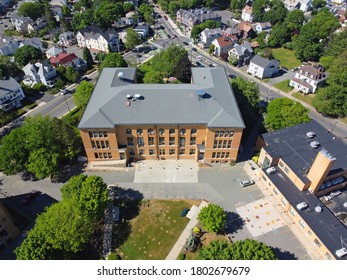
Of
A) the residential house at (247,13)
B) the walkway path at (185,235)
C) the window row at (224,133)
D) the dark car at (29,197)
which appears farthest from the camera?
the residential house at (247,13)

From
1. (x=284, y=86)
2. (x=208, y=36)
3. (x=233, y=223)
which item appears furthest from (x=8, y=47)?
(x=233, y=223)

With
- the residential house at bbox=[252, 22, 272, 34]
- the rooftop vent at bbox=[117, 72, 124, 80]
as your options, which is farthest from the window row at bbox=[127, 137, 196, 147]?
the residential house at bbox=[252, 22, 272, 34]

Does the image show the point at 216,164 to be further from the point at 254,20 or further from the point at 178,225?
the point at 254,20

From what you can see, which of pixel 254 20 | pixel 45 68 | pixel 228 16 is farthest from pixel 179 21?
pixel 45 68

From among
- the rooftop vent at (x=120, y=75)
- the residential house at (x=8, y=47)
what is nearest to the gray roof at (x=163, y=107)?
the rooftop vent at (x=120, y=75)

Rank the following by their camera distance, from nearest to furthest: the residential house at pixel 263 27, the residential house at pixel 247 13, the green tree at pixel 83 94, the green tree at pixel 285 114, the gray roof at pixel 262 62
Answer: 1. the green tree at pixel 285 114
2. the green tree at pixel 83 94
3. the gray roof at pixel 262 62
4. the residential house at pixel 263 27
5. the residential house at pixel 247 13

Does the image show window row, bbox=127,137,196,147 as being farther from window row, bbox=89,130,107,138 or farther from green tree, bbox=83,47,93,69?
green tree, bbox=83,47,93,69

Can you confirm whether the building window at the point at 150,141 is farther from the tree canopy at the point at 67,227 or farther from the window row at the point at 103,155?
the tree canopy at the point at 67,227
